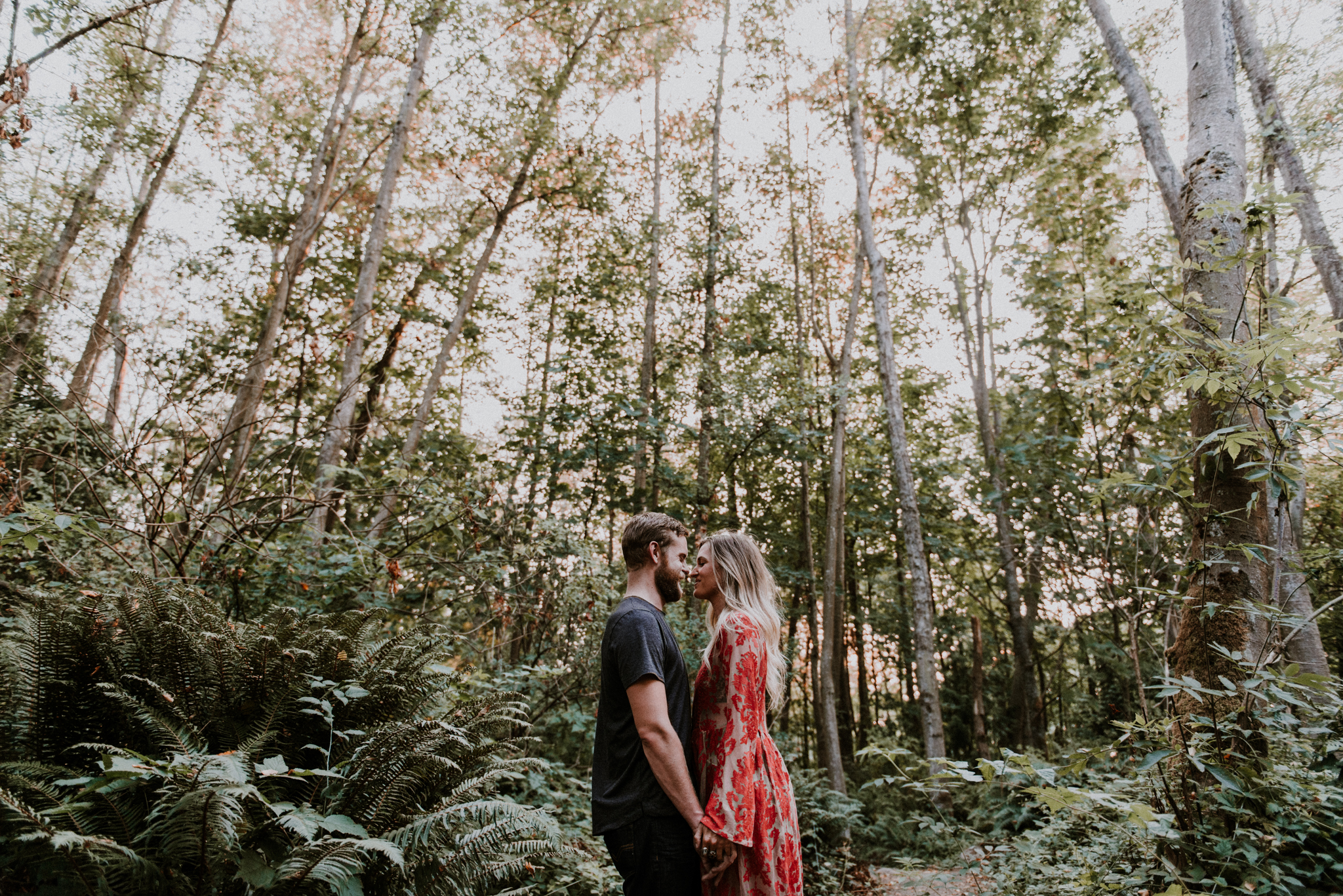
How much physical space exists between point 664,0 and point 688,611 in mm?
10688

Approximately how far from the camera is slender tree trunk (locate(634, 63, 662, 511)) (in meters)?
9.73

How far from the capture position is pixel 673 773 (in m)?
2.00

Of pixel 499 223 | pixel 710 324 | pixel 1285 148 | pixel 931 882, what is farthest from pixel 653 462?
pixel 1285 148

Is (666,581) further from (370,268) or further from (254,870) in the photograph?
(370,268)

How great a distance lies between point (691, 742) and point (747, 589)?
0.60 m

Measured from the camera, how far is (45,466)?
330 inches

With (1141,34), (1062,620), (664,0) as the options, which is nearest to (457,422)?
(664,0)

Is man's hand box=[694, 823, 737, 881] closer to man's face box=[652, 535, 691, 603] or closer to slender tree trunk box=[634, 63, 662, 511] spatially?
man's face box=[652, 535, 691, 603]

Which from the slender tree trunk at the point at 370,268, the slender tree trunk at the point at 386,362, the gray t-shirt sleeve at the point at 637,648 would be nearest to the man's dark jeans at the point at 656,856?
the gray t-shirt sleeve at the point at 637,648

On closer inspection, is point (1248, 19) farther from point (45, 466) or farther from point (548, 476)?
point (45, 466)

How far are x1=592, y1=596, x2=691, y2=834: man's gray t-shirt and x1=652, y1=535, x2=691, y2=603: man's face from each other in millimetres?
118

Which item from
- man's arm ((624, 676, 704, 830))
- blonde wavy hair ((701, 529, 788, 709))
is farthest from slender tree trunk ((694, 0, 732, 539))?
man's arm ((624, 676, 704, 830))

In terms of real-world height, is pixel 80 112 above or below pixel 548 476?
above

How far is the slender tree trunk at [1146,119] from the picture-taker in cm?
449
